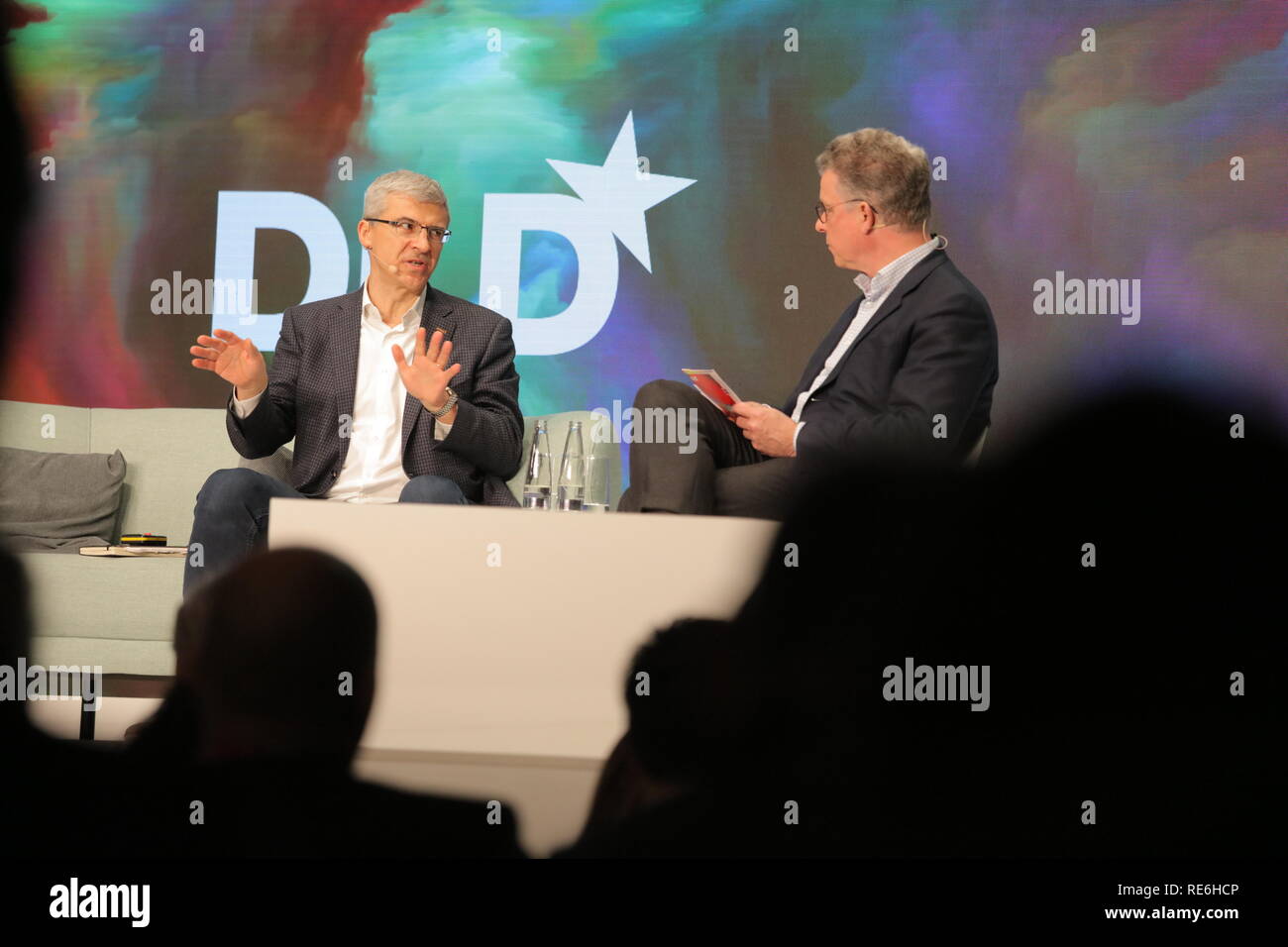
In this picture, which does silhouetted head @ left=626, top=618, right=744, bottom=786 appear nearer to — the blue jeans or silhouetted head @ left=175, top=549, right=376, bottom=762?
silhouetted head @ left=175, top=549, right=376, bottom=762

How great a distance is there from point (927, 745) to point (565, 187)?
9.80 feet

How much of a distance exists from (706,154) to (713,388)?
2.39 meters

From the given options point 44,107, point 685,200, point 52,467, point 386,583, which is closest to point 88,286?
point 44,107

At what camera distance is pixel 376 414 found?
2836 mm

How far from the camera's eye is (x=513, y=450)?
2.71 meters

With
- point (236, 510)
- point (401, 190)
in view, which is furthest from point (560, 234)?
point (236, 510)

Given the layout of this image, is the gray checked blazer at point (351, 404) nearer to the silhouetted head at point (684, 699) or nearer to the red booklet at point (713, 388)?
the red booklet at point (713, 388)

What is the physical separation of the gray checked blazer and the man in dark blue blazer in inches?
22.0

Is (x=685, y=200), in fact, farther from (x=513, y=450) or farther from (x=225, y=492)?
(x=225, y=492)

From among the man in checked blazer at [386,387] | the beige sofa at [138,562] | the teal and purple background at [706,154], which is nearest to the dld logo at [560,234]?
the teal and purple background at [706,154]

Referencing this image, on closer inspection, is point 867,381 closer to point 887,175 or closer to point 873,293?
point 873,293

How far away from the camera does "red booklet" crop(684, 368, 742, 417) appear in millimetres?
2229

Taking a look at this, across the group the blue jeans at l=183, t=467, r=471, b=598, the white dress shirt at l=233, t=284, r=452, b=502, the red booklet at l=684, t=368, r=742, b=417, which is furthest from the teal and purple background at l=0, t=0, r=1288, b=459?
the red booklet at l=684, t=368, r=742, b=417

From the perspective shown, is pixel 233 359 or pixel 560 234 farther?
pixel 560 234
